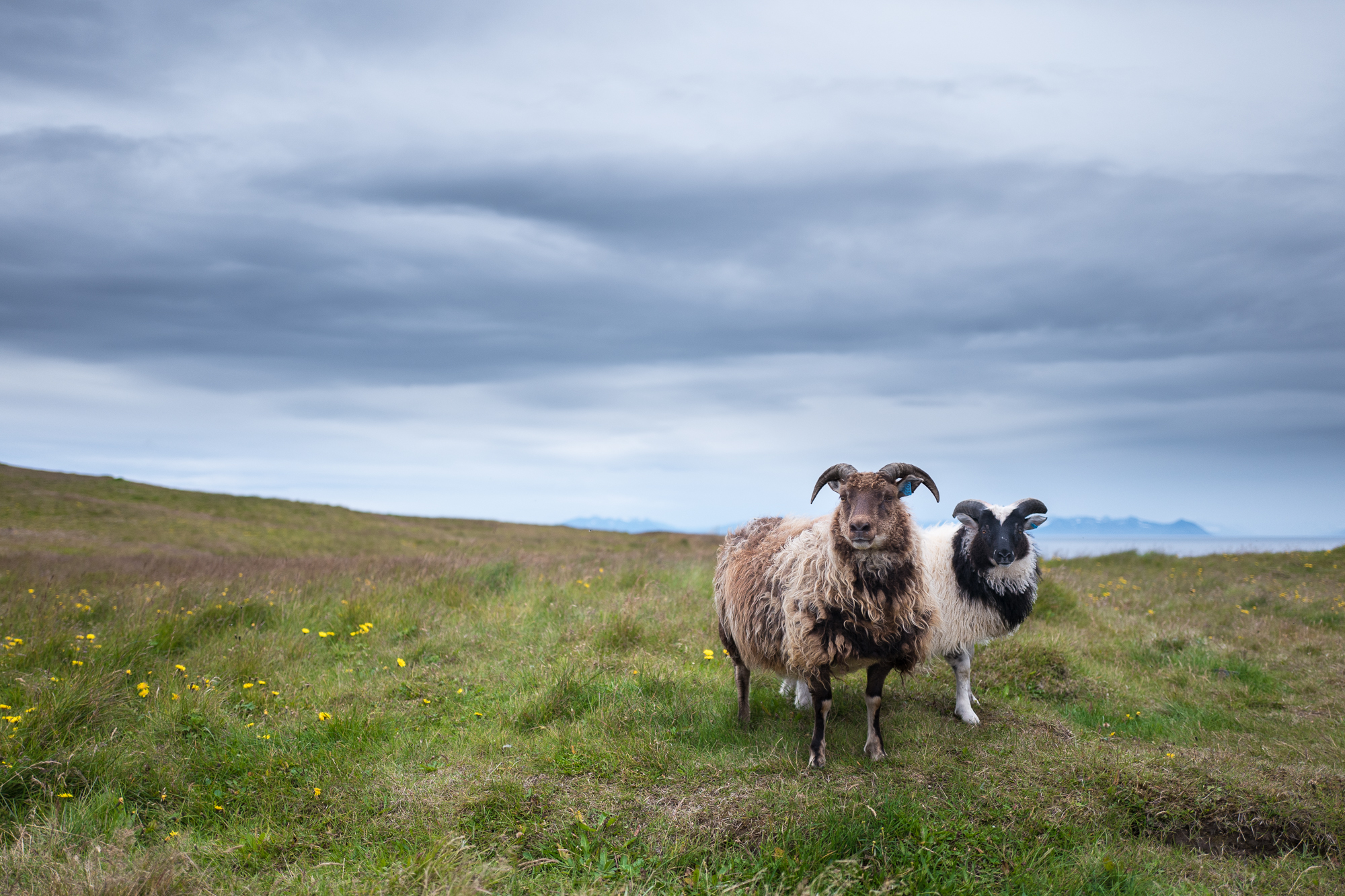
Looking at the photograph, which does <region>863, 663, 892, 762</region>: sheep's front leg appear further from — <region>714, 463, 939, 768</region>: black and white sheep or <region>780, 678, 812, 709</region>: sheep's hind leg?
<region>780, 678, 812, 709</region>: sheep's hind leg

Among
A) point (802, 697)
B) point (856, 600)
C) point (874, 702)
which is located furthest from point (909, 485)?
point (802, 697)

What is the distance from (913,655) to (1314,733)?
4.62m

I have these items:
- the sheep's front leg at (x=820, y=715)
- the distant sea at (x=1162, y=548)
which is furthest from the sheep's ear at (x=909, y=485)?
the distant sea at (x=1162, y=548)

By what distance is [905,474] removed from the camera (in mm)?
6762

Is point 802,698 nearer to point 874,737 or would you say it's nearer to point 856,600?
point 874,737

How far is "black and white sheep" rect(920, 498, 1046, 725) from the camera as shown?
8.23m

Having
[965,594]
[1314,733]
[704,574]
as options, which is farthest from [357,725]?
[1314,733]

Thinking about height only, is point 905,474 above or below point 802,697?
above

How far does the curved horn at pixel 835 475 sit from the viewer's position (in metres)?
6.79

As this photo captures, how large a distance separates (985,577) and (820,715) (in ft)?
10.9

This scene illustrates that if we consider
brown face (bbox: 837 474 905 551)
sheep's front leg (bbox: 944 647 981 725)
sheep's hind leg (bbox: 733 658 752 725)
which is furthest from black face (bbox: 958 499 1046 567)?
sheep's hind leg (bbox: 733 658 752 725)

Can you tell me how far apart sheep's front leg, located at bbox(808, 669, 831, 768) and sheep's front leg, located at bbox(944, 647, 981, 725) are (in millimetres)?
1827

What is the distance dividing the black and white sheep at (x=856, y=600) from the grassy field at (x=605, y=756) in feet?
2.24

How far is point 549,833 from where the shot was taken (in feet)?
16.6
